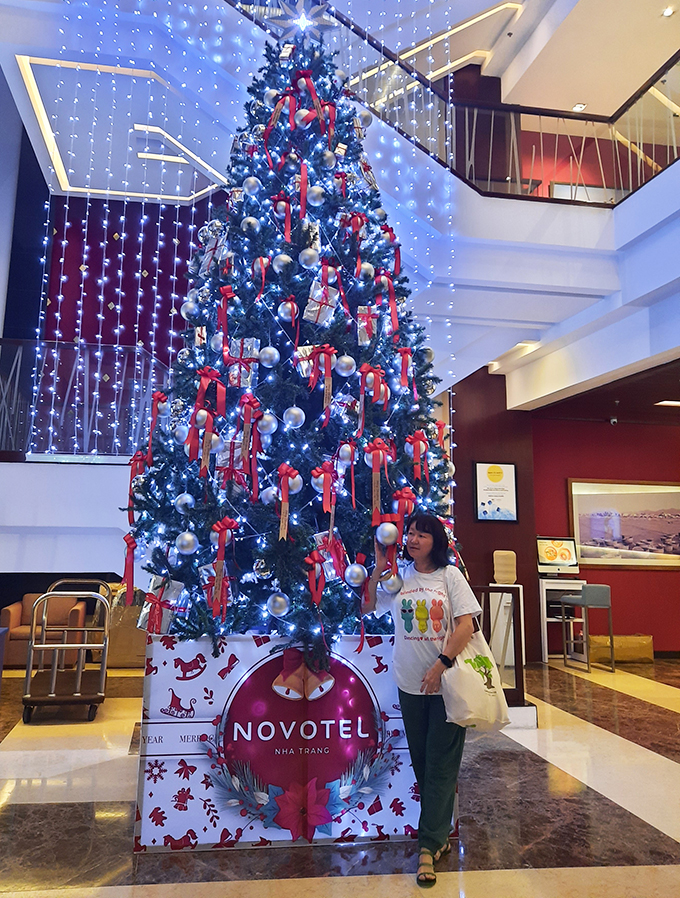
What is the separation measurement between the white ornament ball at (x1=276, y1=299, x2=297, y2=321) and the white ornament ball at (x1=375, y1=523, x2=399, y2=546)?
1.04m

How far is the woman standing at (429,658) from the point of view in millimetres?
2664

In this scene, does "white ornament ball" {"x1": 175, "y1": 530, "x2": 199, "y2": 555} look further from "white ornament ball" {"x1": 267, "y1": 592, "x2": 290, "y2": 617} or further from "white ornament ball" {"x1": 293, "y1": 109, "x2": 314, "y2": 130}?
"white ornament ball" {"x1": 293, "y1": 109, "x2": 314, "y2": 130}

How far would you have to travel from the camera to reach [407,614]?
276 centimetres

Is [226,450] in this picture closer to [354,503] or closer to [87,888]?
[354,503]

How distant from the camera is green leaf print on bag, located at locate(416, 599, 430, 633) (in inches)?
107

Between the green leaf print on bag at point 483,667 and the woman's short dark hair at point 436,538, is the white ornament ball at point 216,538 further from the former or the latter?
the green leaf print on bag at point 483,667

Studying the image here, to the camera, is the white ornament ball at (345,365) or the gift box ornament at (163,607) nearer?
the gift box ornament at (163,607)

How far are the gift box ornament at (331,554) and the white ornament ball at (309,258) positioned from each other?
1.25 m

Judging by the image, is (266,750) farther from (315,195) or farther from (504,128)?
(504,128)

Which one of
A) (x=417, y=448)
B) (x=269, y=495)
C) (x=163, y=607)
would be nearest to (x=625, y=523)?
(x=417, y=448)

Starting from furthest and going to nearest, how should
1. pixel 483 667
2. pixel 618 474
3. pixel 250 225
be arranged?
pixel 618 474, pixel 250 225, pixel 483 667

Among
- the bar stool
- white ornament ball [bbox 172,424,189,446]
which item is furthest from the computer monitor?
white ornament ball [bbox 172,424,189,446]

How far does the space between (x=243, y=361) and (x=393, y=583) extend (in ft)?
3.93

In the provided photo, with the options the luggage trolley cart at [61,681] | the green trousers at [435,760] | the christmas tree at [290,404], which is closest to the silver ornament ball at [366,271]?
the christmas tree at [290,404]
